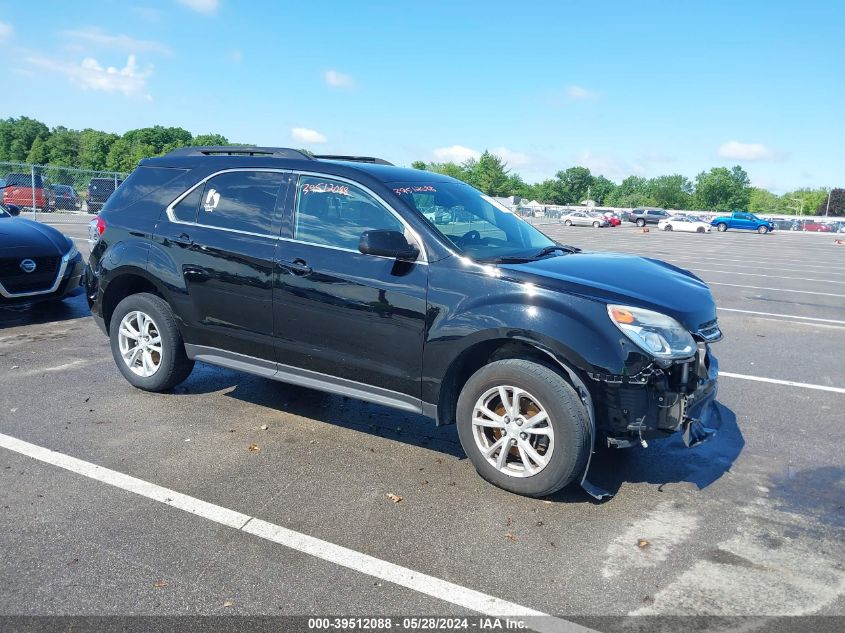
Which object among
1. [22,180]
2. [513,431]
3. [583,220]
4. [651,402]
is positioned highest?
[583,220]

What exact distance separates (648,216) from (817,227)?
56.2 ft

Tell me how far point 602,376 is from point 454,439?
1.54 m

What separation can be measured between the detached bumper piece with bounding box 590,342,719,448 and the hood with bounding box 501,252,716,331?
29cm

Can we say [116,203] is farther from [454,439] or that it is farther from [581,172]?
[581,172]

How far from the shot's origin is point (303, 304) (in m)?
4.74

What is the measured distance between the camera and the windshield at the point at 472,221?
15.0ft

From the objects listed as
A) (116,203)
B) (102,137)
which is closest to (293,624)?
(116,203)

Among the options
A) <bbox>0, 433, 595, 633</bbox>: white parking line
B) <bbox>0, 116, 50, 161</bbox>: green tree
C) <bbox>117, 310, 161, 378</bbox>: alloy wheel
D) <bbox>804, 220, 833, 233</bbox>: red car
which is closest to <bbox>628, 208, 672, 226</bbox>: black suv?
<bbox>804, 220, 833, 233</bbox>: red car

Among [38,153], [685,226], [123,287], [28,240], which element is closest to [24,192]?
[28,240]

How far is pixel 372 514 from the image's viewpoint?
384 cm

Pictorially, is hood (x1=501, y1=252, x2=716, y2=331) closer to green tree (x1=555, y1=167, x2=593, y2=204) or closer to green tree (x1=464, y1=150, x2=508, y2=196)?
green tree (x1=464, y1=150, x2=508, y2=196)

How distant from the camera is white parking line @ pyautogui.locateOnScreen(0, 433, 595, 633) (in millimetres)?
2986

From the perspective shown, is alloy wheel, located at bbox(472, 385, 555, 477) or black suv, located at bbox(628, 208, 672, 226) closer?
alloy wheel, located at bbox(472, 385, 555, 477)

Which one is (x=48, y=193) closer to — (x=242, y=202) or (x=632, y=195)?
(x=242, y=202)
